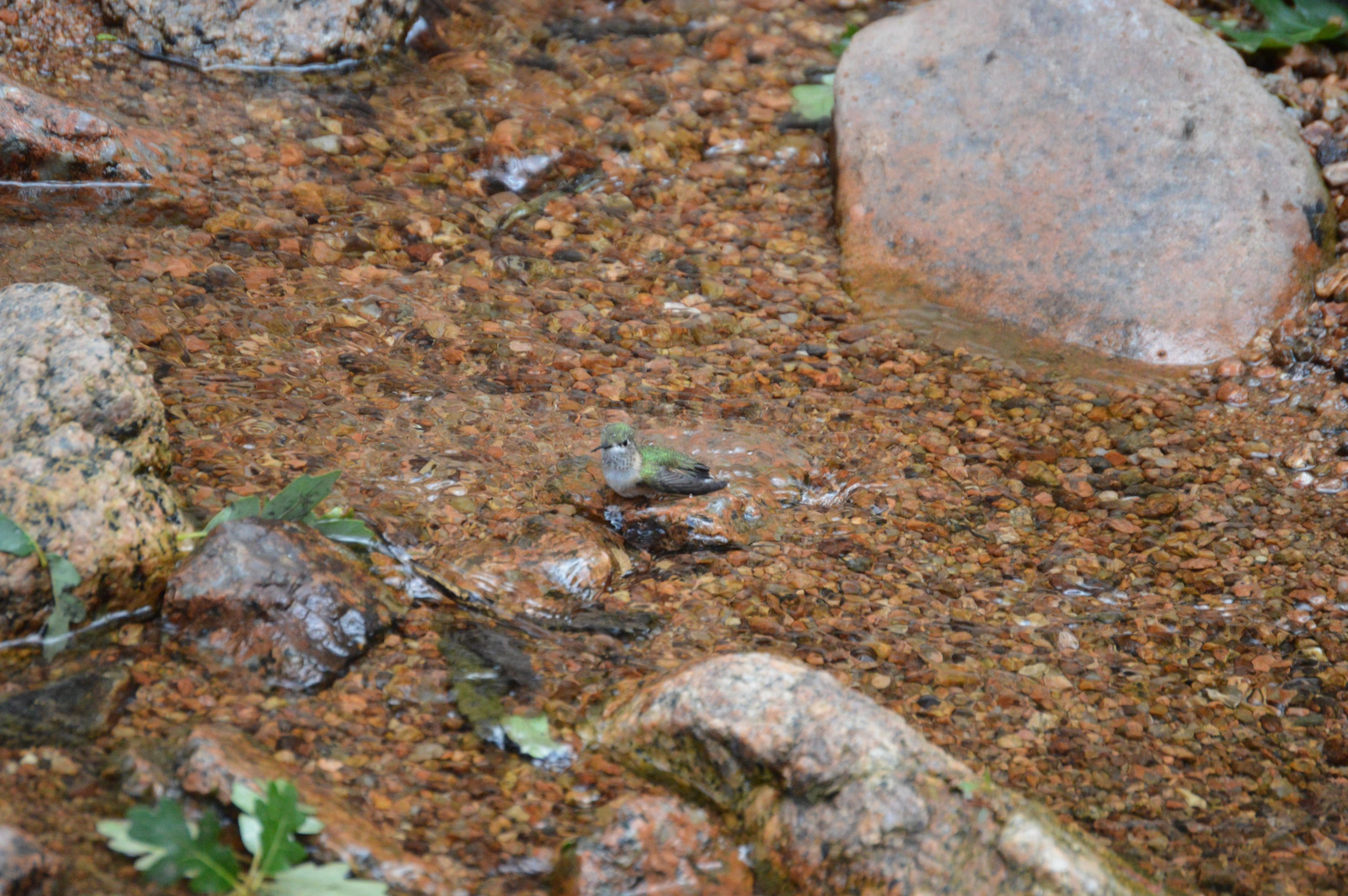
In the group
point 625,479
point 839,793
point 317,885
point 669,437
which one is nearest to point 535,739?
point 317,885

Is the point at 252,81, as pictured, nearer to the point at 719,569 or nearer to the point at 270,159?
the point at 270,159

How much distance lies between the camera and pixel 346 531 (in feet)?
13.0

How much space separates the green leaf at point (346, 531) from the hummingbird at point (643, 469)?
987mm

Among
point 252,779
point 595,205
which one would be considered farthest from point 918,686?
point 595,205

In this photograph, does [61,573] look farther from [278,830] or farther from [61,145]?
[61,145]

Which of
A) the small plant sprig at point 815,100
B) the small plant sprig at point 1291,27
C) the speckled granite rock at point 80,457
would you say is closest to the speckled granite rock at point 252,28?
the small plant sprig at point 815,100

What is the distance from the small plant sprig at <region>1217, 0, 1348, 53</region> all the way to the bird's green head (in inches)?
213

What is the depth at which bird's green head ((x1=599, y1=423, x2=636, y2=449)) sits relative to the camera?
14.5 feet

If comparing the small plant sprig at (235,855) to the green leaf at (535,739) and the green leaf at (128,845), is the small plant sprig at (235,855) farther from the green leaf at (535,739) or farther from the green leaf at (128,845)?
the green leaf at (535,739)

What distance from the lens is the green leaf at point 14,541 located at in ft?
10.8

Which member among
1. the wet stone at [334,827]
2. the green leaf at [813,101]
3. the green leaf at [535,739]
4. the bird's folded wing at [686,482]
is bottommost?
the green leaf at [535,739]

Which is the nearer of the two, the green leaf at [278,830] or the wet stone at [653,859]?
the green leaf at [278,830]

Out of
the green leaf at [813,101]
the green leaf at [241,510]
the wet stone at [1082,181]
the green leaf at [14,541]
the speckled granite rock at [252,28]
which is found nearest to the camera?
the green leaf at [14,541]

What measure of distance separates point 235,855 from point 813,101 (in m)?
6.23
